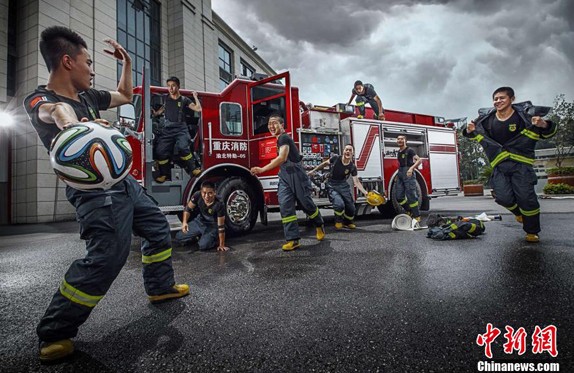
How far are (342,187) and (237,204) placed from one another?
2.14m

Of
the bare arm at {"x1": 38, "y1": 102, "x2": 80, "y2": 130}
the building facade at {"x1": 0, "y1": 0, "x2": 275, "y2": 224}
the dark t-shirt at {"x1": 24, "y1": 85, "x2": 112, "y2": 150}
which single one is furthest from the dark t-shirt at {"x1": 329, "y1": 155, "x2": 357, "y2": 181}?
the building facade at {"x1": 0, "y1": 0, "x2": 275, "y2": 224}

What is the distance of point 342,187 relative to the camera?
591 cm

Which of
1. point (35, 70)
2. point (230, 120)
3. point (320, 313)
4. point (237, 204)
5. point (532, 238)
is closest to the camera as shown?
point (320, 313)

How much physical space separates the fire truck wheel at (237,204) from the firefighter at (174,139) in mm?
575

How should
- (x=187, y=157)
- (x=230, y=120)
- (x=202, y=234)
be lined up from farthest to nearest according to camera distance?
(x=230, y=120)
(x=187, y=157)
(x=202, y=234)

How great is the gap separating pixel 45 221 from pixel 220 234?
993 centimetres

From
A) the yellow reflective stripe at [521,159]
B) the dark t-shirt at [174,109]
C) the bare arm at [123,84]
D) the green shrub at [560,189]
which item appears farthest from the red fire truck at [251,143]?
the green shrub at [560,189]

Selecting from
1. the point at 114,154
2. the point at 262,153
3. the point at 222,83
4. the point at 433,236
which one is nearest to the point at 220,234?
the point at 262,153

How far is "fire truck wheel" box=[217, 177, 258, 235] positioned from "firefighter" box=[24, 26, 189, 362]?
283cm

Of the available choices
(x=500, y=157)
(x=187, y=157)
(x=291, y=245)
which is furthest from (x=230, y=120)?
(x=500, y=157)

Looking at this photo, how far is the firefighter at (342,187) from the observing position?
5.84 meters

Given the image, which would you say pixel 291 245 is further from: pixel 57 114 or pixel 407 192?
pixel 407 192

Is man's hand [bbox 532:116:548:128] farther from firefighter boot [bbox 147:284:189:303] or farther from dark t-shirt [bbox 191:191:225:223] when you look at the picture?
firefighter boot [bbox 147:284:189:303]

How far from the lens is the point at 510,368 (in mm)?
1303
